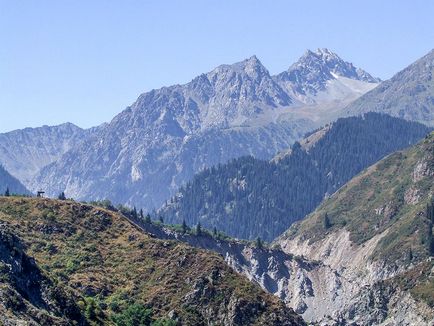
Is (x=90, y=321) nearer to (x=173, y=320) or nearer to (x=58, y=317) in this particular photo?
(x=58, y=317)

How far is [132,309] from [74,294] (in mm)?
20600

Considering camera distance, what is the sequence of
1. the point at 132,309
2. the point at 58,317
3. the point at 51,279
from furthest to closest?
the point at 132,309 → the point at 51,279 → the point at 58,317

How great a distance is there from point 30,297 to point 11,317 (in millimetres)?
19402

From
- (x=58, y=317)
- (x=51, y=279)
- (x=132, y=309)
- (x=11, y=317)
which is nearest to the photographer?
(x=11, y=317)

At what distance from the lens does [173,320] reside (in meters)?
199

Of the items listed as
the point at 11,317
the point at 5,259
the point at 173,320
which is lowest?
the point at 173,320

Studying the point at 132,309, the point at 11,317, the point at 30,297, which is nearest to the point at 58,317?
the point at 30,297

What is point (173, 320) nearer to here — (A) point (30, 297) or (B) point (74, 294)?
(B) point (74, 294)

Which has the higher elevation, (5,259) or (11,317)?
(5,259)

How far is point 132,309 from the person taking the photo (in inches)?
7667

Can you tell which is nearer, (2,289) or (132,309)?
(2,289)

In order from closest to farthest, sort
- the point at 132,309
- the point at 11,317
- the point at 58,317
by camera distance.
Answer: the point at 11,317
the point at 58,317
the point at 132,309

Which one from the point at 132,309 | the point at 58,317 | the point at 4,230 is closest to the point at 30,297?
the point at 58,317

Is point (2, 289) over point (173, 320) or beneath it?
over
